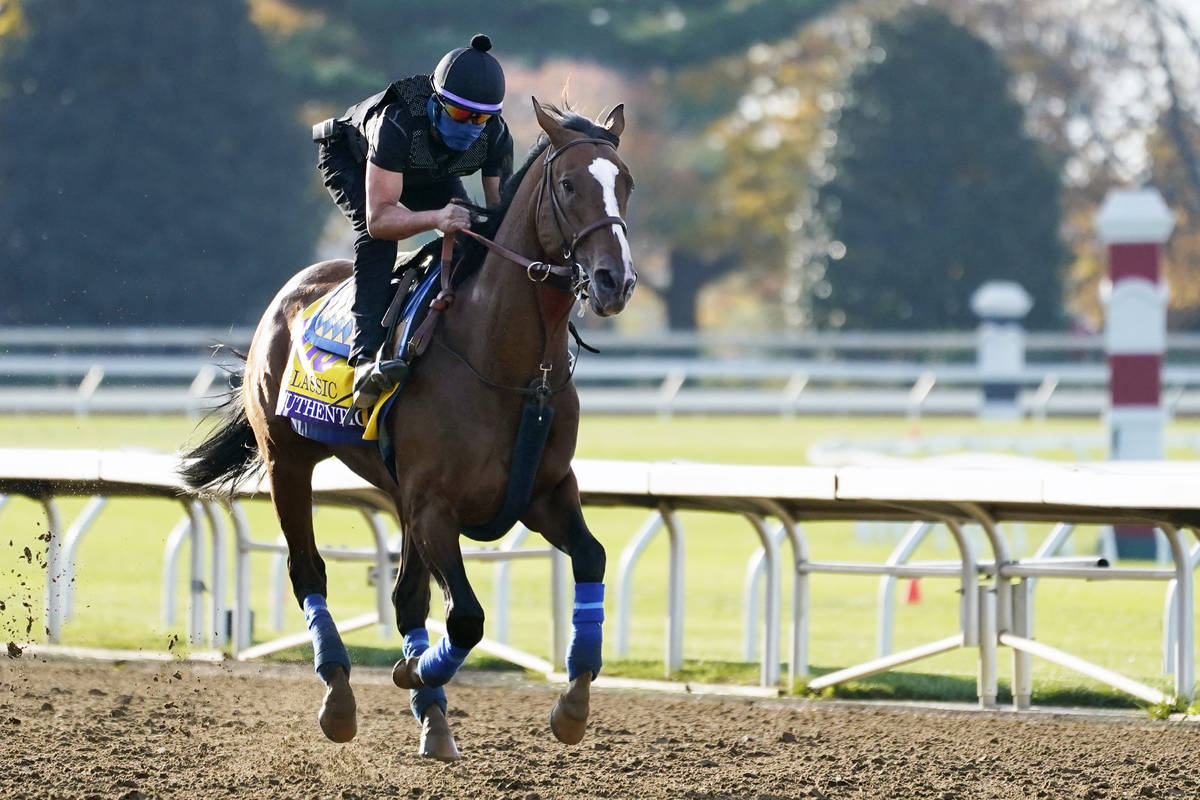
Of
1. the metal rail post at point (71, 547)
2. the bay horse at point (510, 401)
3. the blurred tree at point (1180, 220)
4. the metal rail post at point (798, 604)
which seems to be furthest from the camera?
the blurred tree at point (1180, 220)

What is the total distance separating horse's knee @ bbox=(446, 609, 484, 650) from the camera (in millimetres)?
5230

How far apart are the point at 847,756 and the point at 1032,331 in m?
21.8

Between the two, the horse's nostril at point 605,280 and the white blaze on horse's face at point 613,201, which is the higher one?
the white blaze on horse's face at point 613,201

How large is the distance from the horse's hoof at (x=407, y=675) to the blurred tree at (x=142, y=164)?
64.3ft

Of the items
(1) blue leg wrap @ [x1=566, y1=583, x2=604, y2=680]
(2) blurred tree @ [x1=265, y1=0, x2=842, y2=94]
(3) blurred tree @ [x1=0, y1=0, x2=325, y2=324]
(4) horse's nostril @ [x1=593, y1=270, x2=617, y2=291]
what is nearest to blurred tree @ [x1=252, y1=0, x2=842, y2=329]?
(2) blurred tree @ [x1=265, y1=0, x2=842, y2=94]

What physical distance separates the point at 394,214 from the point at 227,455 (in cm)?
171

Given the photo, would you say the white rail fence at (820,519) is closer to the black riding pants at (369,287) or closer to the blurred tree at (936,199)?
the black riding pants at (369,287)

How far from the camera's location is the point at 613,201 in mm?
4922

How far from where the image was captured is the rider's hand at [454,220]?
531 centimetres

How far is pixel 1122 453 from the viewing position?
11352 millimetres

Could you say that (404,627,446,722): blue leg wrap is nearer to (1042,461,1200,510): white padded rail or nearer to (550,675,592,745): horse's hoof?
(550,675,592,745): horse's hoof

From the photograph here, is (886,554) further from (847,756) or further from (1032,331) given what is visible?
(1032,331)

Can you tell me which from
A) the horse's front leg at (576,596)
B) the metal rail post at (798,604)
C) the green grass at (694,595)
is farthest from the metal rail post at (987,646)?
the horse's front leg at (576,596)

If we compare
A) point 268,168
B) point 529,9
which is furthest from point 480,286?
point 529,9
